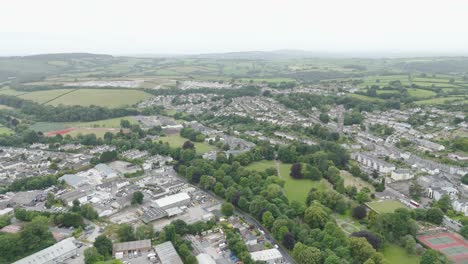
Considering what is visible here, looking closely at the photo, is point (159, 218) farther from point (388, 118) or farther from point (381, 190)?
point (388, 118)

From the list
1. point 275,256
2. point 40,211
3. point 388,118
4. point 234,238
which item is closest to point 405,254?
point 275,256

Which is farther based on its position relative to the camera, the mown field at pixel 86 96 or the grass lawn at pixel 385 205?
the mown field at pixel 86 96

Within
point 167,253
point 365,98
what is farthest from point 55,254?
point 365,98

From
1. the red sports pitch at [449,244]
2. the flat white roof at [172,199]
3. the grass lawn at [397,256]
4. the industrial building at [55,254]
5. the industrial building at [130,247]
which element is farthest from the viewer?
the flat white roof at [172,199]

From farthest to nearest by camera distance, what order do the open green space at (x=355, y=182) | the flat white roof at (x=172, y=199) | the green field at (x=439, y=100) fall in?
the green field at (x=439, y=100)
the open green space at (x=355, y=182)
the flat white roof at (x=172, y=199)

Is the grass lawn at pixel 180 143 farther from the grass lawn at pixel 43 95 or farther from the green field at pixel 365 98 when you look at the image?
the green field at pixel 365 98

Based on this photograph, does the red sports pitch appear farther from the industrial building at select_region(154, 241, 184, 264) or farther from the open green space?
the industrial building at select_region(154, 241, 184, 264)

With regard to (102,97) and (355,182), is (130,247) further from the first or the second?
(102,97)

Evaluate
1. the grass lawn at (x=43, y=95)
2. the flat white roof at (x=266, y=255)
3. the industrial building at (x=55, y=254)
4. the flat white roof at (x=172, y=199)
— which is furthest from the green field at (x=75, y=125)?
the flat white roof at (x=266, y=255)
